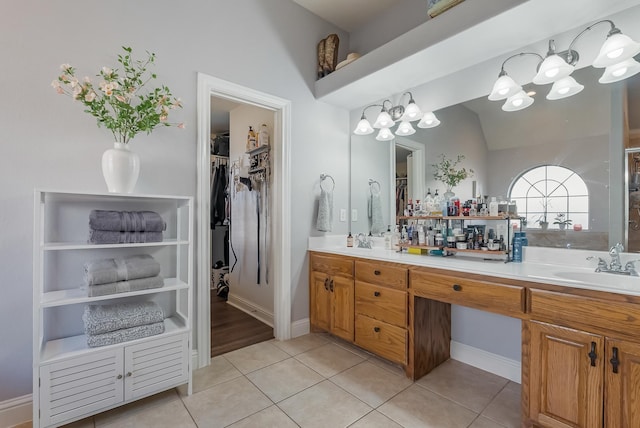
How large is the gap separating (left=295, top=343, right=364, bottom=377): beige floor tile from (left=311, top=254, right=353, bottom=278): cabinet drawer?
64cm

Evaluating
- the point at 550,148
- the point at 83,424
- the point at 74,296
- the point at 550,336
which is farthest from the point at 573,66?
the point at 83,424

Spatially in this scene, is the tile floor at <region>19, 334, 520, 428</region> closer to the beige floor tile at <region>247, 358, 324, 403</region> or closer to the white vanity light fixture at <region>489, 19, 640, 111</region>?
the beige floor tile at <region>247, 358, 324, 403</region>

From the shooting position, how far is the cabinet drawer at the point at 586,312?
4.05 ft

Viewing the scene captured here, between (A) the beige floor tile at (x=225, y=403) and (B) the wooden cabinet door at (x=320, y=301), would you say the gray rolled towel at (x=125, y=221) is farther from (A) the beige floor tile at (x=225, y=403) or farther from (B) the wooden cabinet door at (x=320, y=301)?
(B) the wooden cabinet door at (x=320, y=301)

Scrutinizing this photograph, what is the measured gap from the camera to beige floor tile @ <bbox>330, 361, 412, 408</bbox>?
6.10 feet

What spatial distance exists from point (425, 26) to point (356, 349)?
2520mm

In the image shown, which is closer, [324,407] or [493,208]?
[324,407]

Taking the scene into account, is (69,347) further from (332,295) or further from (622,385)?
(622,385)

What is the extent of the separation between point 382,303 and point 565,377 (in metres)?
1.07

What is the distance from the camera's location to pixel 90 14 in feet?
5.87

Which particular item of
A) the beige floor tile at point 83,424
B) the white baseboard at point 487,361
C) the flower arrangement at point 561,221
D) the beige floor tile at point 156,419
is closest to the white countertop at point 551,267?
the flower arrangement at point 561,221

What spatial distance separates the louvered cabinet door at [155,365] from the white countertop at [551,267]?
1435mm

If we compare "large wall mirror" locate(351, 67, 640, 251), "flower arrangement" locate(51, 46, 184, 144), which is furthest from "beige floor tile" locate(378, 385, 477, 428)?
"flower arrangement" locate(51, 46, 184, 144)

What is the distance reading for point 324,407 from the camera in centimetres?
175
